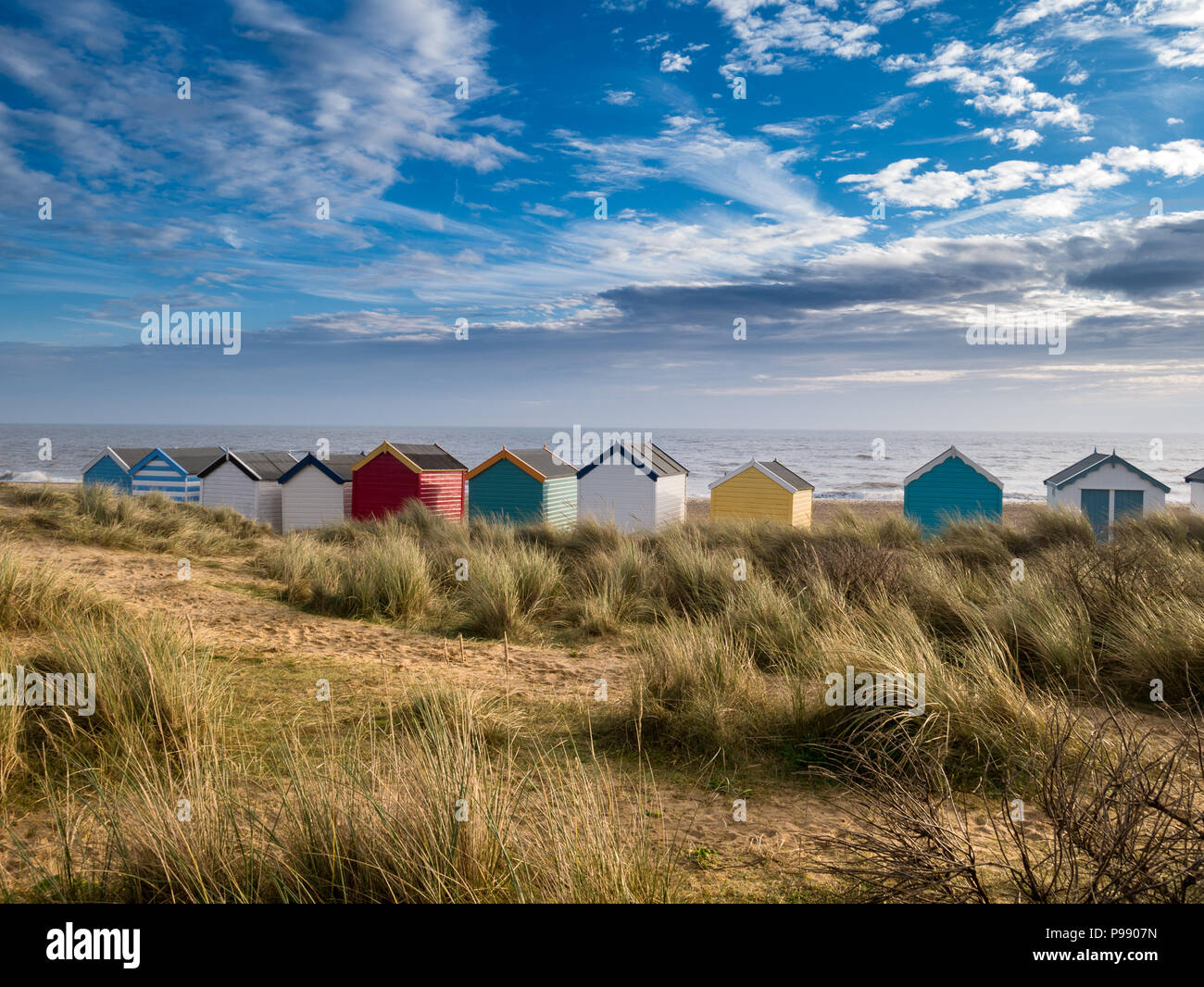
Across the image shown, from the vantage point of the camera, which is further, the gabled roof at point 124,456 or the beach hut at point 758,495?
the gabled roof at point 124,456

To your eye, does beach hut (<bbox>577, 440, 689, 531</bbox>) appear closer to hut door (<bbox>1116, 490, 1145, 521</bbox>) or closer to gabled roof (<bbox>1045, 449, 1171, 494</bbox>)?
gabled roof (<bbox>1045, 449, 1171, 494</bbox>)

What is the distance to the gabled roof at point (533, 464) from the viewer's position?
2056 centimetres

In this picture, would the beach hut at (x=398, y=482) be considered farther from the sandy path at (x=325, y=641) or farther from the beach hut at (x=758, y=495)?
the sandy path at (x=325, y=641)

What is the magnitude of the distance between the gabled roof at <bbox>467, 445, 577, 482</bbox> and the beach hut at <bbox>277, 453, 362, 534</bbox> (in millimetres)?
4263

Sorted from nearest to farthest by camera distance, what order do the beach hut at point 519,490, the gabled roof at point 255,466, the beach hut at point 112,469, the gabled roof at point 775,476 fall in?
the beach hut at point 519,490, the gabled roof at point 775,476, the gabled roof at point 255,466, the beach hut at point 112,469

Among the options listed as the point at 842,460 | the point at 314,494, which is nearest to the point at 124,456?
the point at 314,494

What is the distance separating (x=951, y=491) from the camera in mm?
Answer: 20062

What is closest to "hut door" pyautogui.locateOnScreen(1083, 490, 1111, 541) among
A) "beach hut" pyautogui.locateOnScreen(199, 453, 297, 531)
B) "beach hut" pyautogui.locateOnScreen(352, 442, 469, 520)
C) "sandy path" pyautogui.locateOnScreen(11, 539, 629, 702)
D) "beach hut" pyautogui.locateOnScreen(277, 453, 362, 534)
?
"sandy path" pyautogui.locateOnScreen(11, 539, 629, 702)

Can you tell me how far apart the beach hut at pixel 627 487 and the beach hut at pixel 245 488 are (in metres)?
11.2

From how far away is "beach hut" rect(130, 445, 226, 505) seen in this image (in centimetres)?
2547

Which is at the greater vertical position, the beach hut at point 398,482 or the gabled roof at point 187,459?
the gabled roof at point 187,459

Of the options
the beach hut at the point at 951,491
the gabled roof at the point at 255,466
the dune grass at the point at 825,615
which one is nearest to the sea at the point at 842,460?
the gabled roof at the point at 255,466

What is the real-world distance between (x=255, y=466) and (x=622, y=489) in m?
13.5

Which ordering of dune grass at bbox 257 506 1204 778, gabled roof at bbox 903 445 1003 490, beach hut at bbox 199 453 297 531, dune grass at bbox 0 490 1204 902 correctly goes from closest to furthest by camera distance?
dune grass at bbox 0 490 1204 902
dune grass at bbox 257 506 1204 778
gabled roof at bbox 903 445 1003 490
beach hut at bbox 199 453 297 531
